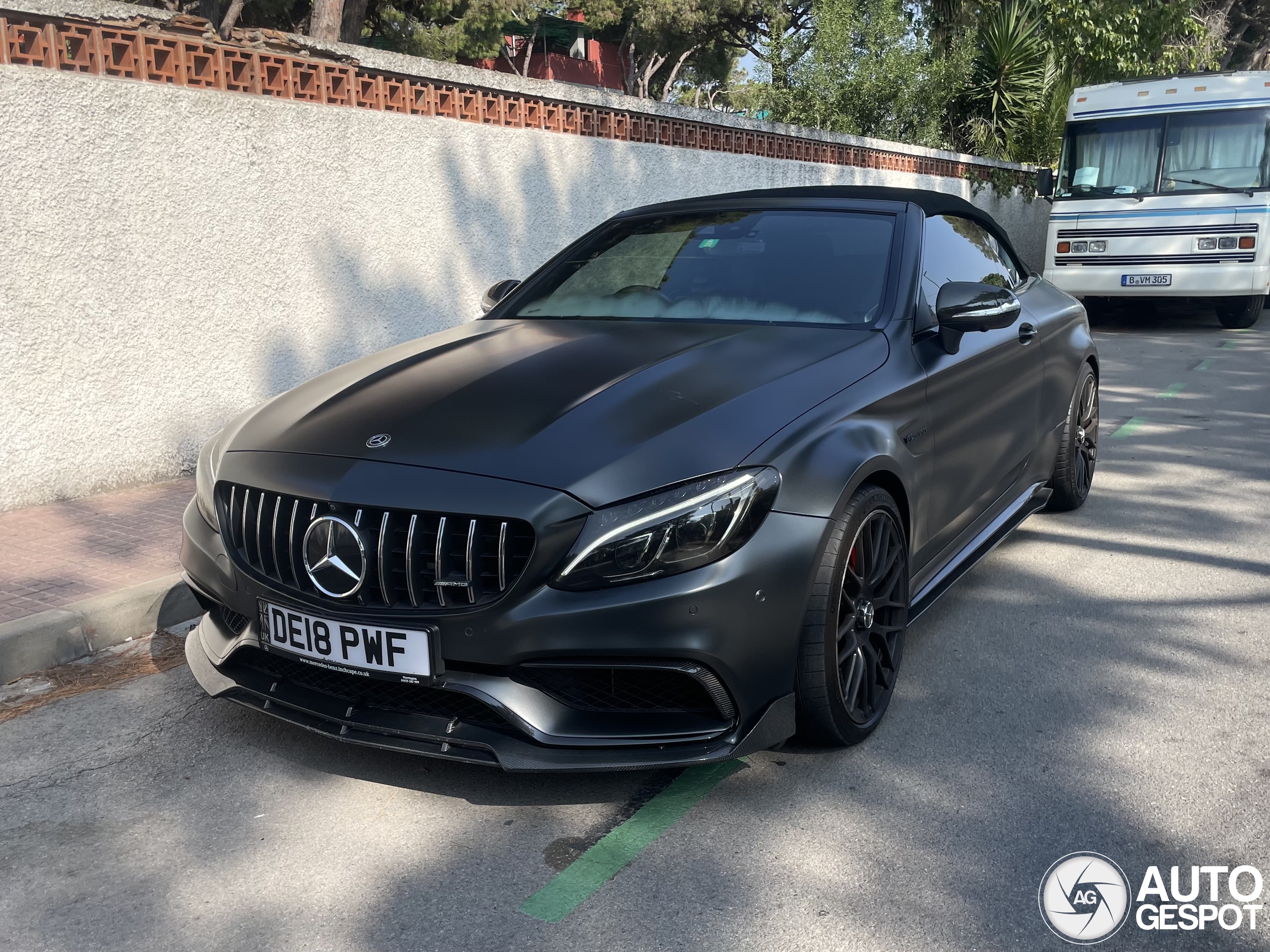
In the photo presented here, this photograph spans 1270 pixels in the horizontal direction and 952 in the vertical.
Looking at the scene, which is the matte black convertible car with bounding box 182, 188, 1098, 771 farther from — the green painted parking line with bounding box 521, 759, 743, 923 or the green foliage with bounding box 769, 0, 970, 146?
the green foliage with bounding box 769, 0, 970, 146

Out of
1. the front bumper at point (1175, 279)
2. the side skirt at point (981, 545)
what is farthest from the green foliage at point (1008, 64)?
the side skirt at point (981, 545)

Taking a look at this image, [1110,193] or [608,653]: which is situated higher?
[1110,193]

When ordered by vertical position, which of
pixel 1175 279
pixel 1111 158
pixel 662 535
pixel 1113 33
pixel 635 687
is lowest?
pixel 1175 279

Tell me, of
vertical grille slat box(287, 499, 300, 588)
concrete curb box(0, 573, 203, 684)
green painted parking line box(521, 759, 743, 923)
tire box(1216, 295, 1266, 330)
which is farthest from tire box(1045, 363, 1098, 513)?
tire box(1216, 295, 1266, 330)

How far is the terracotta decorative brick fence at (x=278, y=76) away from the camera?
5.95 meters

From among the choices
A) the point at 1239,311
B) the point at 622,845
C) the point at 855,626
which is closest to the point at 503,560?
the point at 622,845

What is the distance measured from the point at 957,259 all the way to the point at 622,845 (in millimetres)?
2768

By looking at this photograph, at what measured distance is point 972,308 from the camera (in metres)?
3.92

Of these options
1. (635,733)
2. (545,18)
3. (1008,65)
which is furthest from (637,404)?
(545,18)

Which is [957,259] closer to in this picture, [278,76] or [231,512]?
[231,512]

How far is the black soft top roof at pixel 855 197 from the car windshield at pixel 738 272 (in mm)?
175

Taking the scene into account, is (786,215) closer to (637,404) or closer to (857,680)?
(637,404)

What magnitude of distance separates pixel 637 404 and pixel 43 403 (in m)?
4.11

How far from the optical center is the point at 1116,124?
13992mm
